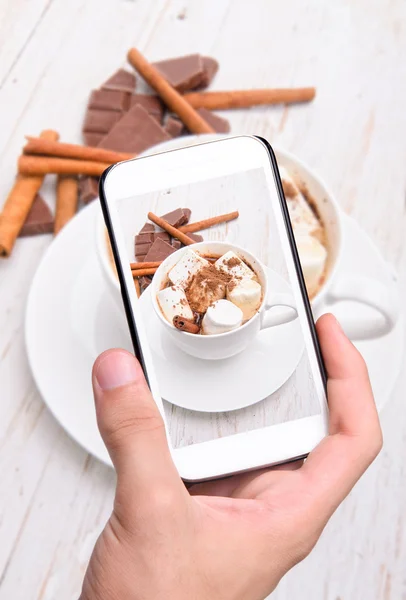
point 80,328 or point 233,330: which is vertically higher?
point 233,330

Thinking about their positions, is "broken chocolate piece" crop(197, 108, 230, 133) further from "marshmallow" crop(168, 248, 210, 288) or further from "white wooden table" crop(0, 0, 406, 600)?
"marshmallow" crop(168, 248, 210, 288)

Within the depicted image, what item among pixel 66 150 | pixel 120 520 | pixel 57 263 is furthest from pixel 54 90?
pixel 120 520

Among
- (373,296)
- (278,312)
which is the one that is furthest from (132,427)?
(373,296)

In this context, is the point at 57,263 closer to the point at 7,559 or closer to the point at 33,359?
the point at 33,359

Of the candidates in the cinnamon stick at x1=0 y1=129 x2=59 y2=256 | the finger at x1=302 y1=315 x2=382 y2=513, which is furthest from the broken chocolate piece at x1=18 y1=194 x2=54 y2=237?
the finger at x1=302 y1=315 x2=382 y2=513

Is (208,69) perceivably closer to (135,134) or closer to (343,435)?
(135,134)

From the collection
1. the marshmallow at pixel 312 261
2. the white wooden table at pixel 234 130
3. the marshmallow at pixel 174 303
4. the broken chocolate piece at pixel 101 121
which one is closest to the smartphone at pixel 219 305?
the marshmallow at pixel 174 303
